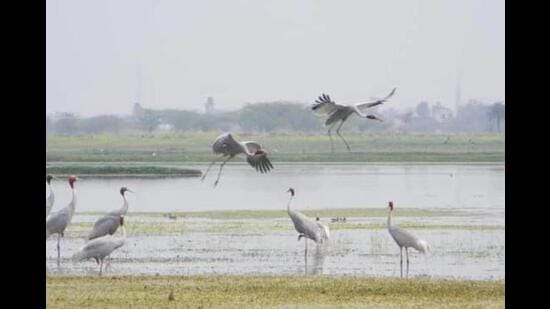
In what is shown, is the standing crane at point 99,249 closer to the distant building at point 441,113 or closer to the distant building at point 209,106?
the distant building at point 209,106

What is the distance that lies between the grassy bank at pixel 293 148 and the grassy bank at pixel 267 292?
1227 centimetres

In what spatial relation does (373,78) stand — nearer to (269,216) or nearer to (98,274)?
(269,216)

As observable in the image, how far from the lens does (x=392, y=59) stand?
95.0 ft

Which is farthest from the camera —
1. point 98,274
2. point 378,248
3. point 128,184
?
point 128,184

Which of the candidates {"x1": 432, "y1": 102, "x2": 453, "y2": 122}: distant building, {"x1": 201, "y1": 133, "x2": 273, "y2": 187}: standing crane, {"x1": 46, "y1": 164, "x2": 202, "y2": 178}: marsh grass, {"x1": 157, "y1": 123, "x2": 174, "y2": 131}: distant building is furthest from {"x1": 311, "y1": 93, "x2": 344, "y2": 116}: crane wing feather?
{"x1": 432, "y1": 102, "x2": 453, "y2": 122}: distant building

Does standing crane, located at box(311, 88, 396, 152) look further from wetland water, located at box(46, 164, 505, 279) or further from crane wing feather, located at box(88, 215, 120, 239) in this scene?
crane wing feather, located at box(88, 215, 120, 239)

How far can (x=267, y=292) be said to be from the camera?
764 cm

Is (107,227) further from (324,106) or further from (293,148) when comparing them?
(293,148)

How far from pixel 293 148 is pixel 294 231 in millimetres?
10846

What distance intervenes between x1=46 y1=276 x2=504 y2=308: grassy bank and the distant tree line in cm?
1430

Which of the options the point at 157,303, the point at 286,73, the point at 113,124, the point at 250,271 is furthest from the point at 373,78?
the point at 157,303

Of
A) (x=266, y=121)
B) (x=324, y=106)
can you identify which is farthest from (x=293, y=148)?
(x=324, y=106)
